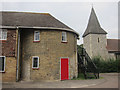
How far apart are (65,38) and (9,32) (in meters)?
6.17

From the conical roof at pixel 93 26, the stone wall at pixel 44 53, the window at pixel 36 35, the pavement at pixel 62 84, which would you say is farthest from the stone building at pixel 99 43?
the window at pixel 36 35

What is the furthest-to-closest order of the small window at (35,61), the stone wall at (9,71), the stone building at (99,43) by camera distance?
the stone building at (99,43) < the small window at (35,61) < the stone wall at (9,71)

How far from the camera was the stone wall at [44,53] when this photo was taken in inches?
574

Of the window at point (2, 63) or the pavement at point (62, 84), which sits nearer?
the pavement at point (62, 84)

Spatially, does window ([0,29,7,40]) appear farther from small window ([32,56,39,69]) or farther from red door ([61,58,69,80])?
red door ([61,58,69,80])

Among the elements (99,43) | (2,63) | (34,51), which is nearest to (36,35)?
(34,51)

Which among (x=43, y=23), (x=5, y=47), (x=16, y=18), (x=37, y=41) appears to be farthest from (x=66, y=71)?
(x=16, y=18)

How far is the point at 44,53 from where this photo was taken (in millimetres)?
14797

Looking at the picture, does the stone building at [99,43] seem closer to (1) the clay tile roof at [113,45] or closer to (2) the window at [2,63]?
(1) the clay tile roof at [113,45]

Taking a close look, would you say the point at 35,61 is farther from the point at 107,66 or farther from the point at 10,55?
the point at 107,66

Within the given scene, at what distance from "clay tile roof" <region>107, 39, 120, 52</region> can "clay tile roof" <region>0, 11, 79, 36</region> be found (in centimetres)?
2060

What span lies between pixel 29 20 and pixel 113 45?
25.3 m

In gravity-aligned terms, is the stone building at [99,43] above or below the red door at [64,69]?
above

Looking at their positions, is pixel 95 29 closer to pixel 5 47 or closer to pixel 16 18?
pixel 16 18
